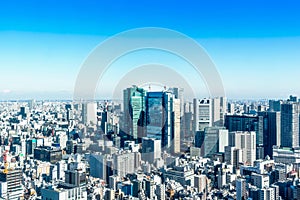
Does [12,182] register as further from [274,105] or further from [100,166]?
[274,105]

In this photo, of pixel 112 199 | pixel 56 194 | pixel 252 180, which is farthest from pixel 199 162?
pixel 56 194

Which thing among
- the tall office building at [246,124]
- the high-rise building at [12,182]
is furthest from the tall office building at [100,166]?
the tall office building at [246,124]

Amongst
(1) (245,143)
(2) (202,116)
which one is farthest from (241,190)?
(1) (245,143)

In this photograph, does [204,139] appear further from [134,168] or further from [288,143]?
[288,143]

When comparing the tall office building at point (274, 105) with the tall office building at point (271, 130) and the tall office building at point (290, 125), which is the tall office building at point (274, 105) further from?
the tall office building at point (271, 130)

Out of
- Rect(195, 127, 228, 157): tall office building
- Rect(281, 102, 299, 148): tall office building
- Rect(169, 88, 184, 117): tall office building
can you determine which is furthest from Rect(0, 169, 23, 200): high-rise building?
Rect(281, 102, 299, 148): tall office building
